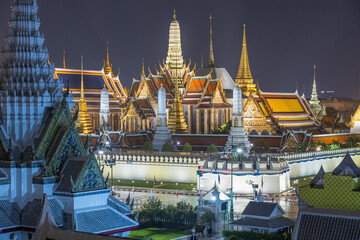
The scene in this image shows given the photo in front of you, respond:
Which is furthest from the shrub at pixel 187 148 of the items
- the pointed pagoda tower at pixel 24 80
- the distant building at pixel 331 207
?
the pointed pagoda tower at pixel 24 80

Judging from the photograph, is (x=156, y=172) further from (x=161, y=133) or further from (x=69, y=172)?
(x=69, y=172)

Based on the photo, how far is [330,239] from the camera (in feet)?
54.1

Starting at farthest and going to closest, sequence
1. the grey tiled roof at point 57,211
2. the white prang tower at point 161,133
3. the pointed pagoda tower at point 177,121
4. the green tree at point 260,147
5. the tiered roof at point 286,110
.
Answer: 1. the tiered roof at point 286,110
2. the pointed pagoda tower at point 177,121
3. the white prang tower at point 161,133
4. the green tree at point 260,147
5. the grey tiled roof at point 57,211

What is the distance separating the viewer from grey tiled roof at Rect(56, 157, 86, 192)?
18.3 metres

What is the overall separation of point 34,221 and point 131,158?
22.3 meters

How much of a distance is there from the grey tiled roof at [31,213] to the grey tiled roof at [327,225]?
5982 millimetres

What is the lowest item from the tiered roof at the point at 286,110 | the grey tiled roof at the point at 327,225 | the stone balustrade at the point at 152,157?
the grey tiled roof at the point at 327,225

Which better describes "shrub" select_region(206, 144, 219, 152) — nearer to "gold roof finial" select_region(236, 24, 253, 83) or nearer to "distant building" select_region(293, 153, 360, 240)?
"distant building" select_region(293, 153, 360, 240)

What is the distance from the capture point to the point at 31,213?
1828cm

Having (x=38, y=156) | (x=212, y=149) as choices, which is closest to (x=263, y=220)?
(x=38, y=156)

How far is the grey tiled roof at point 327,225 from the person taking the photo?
16531mm

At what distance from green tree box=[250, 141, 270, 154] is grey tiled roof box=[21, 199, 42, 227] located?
2556 centimetres

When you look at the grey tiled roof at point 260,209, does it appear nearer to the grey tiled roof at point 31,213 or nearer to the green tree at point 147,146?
the grey tiled roof at point 31,213

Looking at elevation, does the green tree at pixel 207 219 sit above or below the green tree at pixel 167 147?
below
